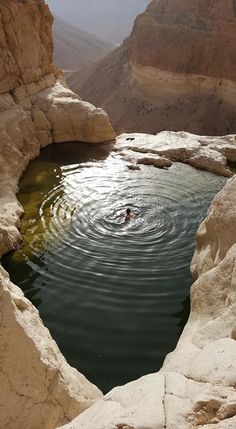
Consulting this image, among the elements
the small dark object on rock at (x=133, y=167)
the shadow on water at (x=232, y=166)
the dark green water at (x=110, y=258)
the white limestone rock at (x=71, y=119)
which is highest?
the white limestone rock at (x=71, y=119)

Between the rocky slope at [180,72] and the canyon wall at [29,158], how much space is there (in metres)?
14.6

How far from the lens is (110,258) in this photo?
44.5 feet

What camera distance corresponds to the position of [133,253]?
13.8 meters

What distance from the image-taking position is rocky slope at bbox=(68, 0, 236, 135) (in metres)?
36.1

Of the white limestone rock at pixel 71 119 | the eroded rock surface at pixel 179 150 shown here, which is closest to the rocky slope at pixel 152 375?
the eroded rock surface at pixel 179 150

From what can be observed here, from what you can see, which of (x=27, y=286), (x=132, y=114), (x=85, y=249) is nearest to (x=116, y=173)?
(x=85, y=249)

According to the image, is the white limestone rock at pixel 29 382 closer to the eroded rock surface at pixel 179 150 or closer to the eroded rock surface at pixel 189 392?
the eroded rock surface at pixel 189 392

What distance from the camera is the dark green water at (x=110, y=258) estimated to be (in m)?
10.5

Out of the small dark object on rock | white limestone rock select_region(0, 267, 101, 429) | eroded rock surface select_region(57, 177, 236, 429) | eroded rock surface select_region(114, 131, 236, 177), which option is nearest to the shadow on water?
eroded rock surface select_region(114, 131, 236, 177)

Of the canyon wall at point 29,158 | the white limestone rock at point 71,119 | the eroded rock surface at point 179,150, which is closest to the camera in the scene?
the canyon wall at point 29,158

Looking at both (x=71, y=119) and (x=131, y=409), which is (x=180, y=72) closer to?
(x=71, y=119)

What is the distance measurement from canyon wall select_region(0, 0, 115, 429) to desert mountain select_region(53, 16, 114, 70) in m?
69.9

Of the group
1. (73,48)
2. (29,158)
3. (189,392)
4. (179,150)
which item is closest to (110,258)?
(189,392)

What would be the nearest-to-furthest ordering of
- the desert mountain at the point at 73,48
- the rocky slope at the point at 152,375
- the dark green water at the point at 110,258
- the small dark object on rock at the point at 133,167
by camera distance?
the rocky slope at the point at 152,375 → the dark green water at the point at 110,258 → the small dark object on rock at the point at 133,167 → the desert mountain at the point at 73,48
